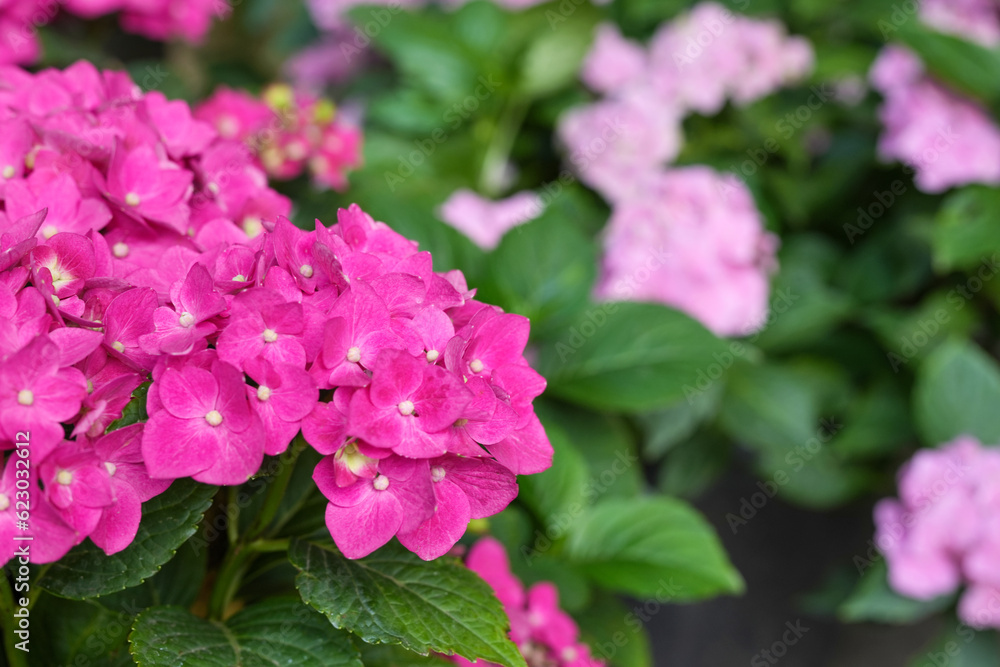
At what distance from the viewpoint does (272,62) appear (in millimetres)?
1813

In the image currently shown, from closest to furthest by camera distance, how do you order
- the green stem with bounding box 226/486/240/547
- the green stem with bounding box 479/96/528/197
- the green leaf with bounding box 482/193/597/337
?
the green stem with bounding box 226/486/240/547, the green leaf with bounding box 482/193/597/337, the green stem with bounding box 479/96/528/197

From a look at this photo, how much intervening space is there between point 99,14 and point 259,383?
0.98 metres

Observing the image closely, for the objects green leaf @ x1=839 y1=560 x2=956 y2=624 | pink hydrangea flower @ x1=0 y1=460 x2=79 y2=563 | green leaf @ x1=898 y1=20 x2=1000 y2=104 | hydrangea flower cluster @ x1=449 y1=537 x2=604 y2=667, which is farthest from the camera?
green leaf @ x1=898 y1=20 x2=1000 y2=104

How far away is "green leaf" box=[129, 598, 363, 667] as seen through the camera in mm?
389

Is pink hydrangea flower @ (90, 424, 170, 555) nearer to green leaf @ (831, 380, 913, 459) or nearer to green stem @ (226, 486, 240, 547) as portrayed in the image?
green stem @ (226, 486, 240, 547)

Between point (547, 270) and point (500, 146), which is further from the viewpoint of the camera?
point (500, 146)

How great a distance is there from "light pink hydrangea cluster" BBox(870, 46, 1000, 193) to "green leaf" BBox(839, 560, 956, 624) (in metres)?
0.55

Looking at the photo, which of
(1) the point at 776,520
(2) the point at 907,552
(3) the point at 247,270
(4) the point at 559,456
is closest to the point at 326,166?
(4) the point at 559,456

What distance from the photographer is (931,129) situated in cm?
119

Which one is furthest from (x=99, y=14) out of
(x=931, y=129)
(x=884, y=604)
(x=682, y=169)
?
(x=884, y=604)

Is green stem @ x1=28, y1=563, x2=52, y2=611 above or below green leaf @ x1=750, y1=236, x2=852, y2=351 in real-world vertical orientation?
above

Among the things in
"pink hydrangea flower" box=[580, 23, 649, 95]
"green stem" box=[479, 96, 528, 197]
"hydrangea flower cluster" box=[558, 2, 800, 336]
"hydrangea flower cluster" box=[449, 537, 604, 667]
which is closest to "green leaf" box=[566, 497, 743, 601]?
"hydrangea flower cluster" box=[449, 537, 604, 667]

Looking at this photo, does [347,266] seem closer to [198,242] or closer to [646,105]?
[198,242]

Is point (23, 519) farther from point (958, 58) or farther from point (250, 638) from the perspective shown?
point (958, 58)
